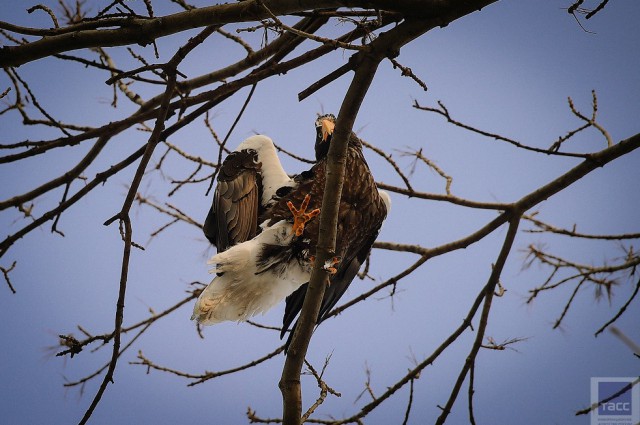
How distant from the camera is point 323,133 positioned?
3662 mm

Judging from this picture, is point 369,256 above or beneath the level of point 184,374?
above

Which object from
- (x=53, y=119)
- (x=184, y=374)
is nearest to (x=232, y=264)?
(x=184, y=374)

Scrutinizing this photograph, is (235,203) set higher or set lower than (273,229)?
higher

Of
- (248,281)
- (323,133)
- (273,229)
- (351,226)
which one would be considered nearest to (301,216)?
(273,229)

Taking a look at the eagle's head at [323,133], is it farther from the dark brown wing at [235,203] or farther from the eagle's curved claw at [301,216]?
the eagle's curved claw at [301,216]

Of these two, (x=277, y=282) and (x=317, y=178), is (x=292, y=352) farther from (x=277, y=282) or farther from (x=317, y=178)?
(x=317, y=178)

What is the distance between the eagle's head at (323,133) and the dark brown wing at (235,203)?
413mm

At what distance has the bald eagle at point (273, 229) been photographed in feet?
10.6

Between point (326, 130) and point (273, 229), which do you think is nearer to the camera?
point (273, 229)

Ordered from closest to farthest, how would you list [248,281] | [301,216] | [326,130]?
[301,216]
[248,281]
[326,130]

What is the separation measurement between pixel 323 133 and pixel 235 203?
0.67 meters

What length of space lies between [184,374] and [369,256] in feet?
4.35

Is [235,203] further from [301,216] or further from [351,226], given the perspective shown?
[351,226]

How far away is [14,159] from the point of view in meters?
2.36
